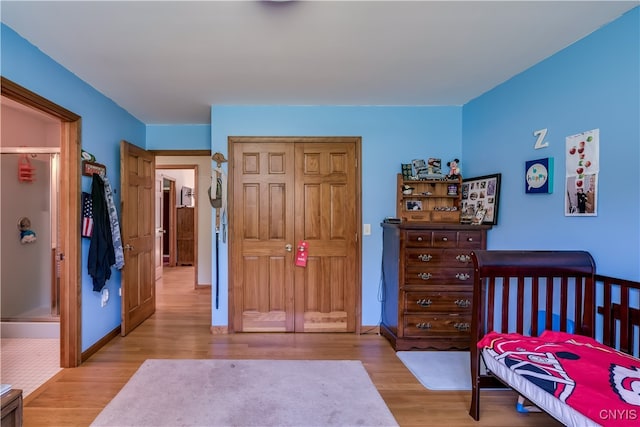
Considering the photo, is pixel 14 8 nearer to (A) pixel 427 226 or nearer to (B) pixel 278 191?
(B) pixel 278 191

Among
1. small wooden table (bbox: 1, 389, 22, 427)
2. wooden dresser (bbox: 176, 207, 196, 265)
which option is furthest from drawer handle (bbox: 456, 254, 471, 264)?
wooden dresser (bbox: 176, 207, 196, 265)

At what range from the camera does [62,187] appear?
2.67m

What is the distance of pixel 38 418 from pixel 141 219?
2.13 metres

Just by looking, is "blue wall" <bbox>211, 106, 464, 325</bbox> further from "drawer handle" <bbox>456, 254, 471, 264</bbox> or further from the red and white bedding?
the red and white bedding

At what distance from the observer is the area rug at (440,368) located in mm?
2421

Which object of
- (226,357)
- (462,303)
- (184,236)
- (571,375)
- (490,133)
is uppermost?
(490,133)

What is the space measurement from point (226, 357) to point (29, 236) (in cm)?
263

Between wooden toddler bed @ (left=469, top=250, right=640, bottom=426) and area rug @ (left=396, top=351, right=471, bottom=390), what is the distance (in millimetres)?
389

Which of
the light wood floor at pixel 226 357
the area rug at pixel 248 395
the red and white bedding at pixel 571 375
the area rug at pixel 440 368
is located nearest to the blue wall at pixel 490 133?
the light wood floor at pixel 226 357

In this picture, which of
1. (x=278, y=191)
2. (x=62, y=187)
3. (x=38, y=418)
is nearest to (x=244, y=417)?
(x=38, y=418)

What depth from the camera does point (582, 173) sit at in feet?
6.75

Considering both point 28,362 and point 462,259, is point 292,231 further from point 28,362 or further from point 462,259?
point 28,362

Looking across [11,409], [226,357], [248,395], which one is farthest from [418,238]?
[11,409]

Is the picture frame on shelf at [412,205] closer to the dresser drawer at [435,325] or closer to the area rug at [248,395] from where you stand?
the dresser drawer at [435,325]
